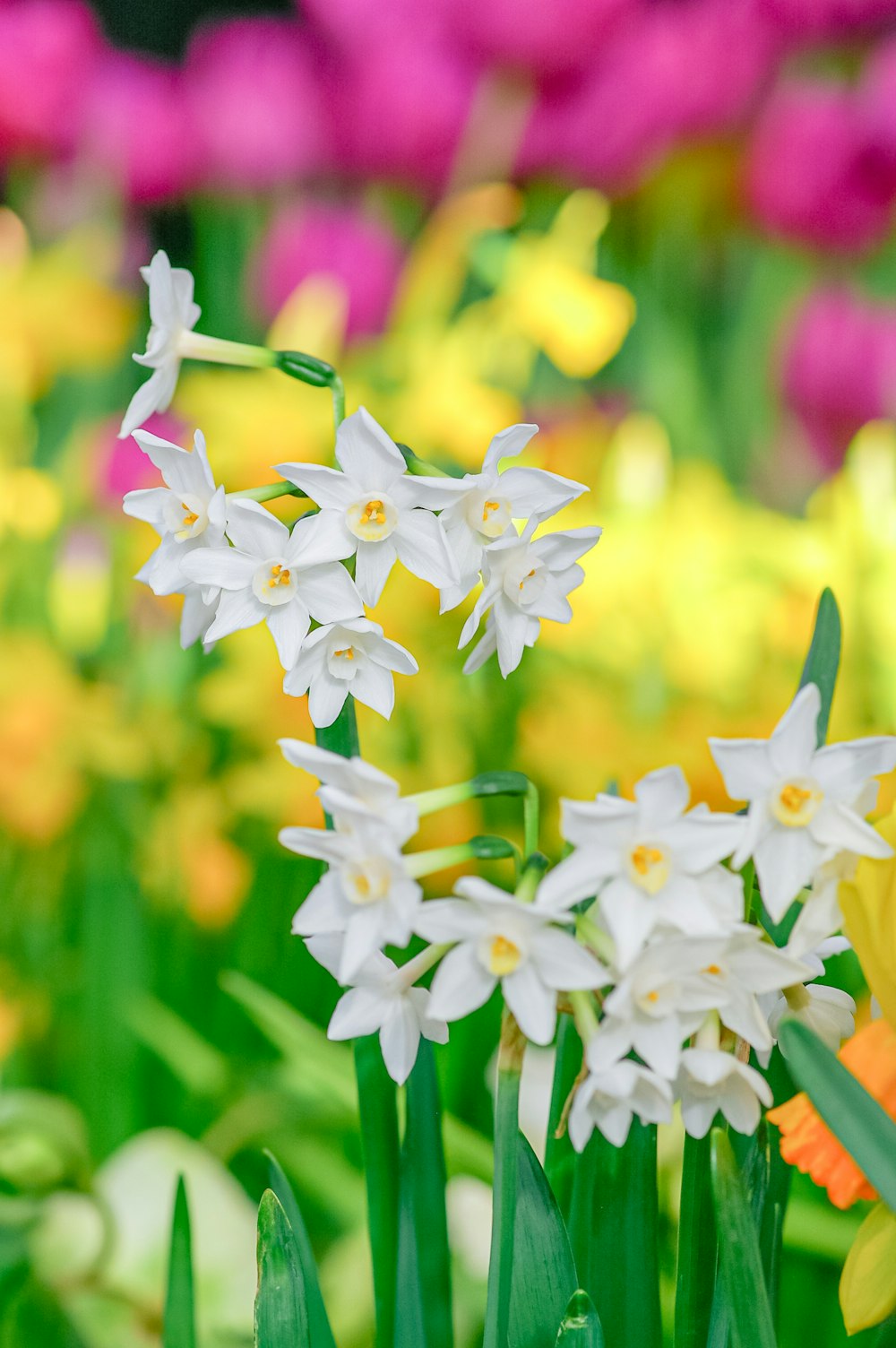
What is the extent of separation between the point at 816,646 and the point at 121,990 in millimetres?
418

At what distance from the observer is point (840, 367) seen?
86cm

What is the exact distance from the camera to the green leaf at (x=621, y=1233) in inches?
10.7

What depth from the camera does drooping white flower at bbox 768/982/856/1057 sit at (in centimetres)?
23

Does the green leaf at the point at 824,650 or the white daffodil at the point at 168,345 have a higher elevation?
the white daffodil at the point at 168,345

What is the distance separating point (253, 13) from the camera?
1280mm

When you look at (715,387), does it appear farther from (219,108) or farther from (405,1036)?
(405,1036)

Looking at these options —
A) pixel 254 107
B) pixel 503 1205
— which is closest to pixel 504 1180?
pixel 503 1205

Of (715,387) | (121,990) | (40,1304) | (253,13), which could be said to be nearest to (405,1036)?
(40,1304)

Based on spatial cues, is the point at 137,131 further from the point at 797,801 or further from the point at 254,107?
the point at 797,801

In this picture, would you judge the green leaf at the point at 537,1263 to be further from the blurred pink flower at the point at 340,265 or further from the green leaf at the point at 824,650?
the blurred pink flower at the point at 340,265

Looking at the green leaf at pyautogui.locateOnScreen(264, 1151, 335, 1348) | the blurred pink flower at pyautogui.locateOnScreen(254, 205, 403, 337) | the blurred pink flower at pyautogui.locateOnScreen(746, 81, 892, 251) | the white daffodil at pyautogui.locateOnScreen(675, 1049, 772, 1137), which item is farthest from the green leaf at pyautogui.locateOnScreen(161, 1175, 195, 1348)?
the blurred pink flower at pyautogui.locateOnScreen(746, 81, 892, 251)

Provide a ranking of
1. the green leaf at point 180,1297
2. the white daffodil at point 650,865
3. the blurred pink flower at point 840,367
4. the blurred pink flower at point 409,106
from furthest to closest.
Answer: the blurred pink flower at point 409,106 < the blurred pink flower at point 840,367 < the green leaf at point 180,1297 < the white daffodil at point 650,865

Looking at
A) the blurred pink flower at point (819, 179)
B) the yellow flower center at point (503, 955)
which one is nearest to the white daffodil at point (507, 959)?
the yellow flower center at point (503, 955)

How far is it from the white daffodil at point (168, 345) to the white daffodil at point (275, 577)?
5cm
